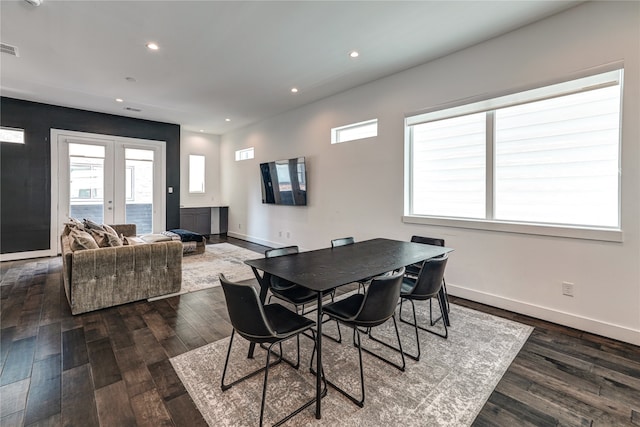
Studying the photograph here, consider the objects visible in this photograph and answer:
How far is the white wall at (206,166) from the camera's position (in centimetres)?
795

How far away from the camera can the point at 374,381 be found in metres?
2.00

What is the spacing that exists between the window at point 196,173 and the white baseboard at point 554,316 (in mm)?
7121

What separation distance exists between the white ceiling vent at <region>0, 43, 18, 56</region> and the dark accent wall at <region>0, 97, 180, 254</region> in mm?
2468

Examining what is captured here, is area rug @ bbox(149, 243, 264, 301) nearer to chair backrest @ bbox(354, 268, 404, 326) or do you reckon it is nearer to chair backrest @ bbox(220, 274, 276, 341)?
chair backrest @ bbox(220, 274, 276, 341)

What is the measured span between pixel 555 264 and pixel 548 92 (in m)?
1.77

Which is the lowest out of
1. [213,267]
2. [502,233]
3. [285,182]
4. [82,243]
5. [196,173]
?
[213,267]

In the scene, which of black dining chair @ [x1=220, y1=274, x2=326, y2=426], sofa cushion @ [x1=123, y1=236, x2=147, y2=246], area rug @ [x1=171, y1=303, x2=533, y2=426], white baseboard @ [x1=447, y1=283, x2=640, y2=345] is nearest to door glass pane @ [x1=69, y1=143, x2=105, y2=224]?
sofa cushion @ [x1=123, y1=236, x2=147, y2=246]

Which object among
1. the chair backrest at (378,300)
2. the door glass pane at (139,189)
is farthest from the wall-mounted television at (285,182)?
the chair backrest at (378,300)

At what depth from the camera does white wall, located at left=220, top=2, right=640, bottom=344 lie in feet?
8.31

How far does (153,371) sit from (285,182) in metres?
4.38

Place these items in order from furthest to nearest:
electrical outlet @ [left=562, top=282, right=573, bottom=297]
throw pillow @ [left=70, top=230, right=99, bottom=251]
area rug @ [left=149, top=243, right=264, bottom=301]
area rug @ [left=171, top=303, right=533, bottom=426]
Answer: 1. area rug @ [left=149, top=243, right=264, bottom=301]
2. throw pillow @ [left=70, top=230, right=99, bottom=251]
3. electrical outlet @ [left=562, top=282, right=573, bottom=297]
4. area rug @ [left=171, top=303, right=533, bottom=426]

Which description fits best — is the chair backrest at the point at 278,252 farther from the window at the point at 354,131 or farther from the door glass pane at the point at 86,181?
the door glass pane at the point at 86,181

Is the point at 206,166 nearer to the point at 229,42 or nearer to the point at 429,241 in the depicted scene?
the point at 229,42

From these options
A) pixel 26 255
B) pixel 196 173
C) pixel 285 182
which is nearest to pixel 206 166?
pixel 196 173
